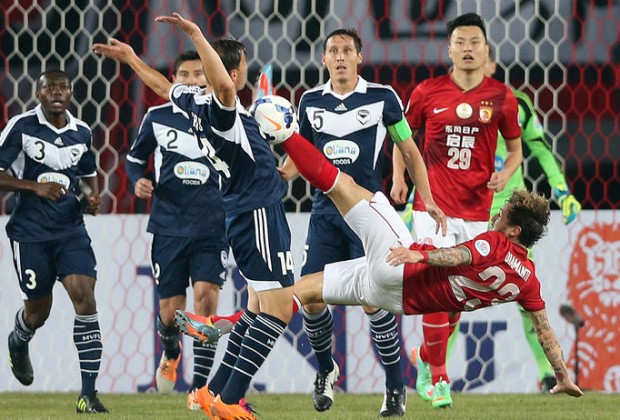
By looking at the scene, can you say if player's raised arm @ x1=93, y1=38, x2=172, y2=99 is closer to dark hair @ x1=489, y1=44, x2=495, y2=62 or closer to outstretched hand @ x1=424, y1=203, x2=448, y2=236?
outstretched hand @ x1=424, y1=203, x2=448, y2=236

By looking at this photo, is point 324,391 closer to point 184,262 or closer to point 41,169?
point 184,262

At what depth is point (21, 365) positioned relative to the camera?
24.0 feet

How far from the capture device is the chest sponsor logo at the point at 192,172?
712 centimetres

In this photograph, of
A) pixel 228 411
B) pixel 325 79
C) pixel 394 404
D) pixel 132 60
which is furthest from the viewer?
pixel 325 79

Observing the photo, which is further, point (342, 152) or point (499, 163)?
point (499, 163)

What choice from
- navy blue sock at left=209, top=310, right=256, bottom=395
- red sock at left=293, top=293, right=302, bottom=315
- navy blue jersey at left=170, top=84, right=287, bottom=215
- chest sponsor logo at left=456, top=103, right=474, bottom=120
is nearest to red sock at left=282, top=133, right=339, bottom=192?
navy blue jersey at left=170, top=84, right=287, bottom=215

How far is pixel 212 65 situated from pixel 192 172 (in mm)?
1970

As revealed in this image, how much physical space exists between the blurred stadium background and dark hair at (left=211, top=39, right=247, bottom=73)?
232cm

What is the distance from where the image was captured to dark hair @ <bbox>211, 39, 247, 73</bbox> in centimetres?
567

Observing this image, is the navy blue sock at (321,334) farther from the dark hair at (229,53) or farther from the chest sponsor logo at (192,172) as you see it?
the dark hair at (229,53)

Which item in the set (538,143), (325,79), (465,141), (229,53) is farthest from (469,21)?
(229,53)

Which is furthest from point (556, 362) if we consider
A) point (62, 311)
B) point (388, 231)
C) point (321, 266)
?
point (62, 311)

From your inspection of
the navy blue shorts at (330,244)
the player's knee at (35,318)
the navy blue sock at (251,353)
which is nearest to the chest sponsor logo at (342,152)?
the navy blue shorts at (330,244)

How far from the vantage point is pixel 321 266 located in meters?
6.54
